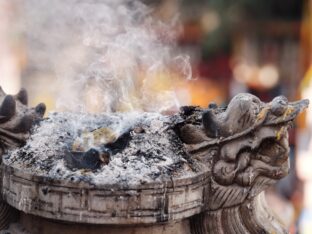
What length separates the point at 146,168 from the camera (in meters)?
2.38

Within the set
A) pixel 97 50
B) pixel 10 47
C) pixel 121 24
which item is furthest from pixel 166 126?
pixel 10 47

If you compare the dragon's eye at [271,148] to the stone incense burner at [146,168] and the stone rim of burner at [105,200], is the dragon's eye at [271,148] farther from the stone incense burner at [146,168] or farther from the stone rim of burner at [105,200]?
the stone rim of burner at [105,200]

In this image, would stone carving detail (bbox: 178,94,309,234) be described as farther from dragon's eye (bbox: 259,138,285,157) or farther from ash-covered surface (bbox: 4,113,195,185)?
ash-covered surface (bbox: 4,113,195,185)

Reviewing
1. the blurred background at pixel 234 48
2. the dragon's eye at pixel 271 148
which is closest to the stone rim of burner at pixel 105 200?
the dragon's eye at pixel 271 148

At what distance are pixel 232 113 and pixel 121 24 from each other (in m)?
2.22

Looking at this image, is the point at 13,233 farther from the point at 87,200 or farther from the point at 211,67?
the point at 211,67

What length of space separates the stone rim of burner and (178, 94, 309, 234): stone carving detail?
0.21 meters

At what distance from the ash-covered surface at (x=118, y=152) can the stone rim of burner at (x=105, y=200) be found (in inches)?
1.4

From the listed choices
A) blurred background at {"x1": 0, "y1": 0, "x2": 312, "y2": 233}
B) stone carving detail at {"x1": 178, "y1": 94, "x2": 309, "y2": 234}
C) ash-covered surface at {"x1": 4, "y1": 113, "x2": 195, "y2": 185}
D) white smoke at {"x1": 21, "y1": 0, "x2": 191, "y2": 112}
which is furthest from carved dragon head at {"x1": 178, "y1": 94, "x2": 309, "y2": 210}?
blurred background at {"x1": 0, "y1": 0, "x2": 312, "y2": 233}

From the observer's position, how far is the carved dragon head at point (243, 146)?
2.51 meters

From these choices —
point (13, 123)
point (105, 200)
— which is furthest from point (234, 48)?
point (105, 200)

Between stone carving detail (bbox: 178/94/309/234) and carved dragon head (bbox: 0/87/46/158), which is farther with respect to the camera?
carved dragon head (bbox: 0/87/46/158)

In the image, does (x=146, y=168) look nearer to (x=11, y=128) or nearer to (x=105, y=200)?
(x=105, y=200)

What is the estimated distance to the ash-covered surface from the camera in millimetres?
2332
